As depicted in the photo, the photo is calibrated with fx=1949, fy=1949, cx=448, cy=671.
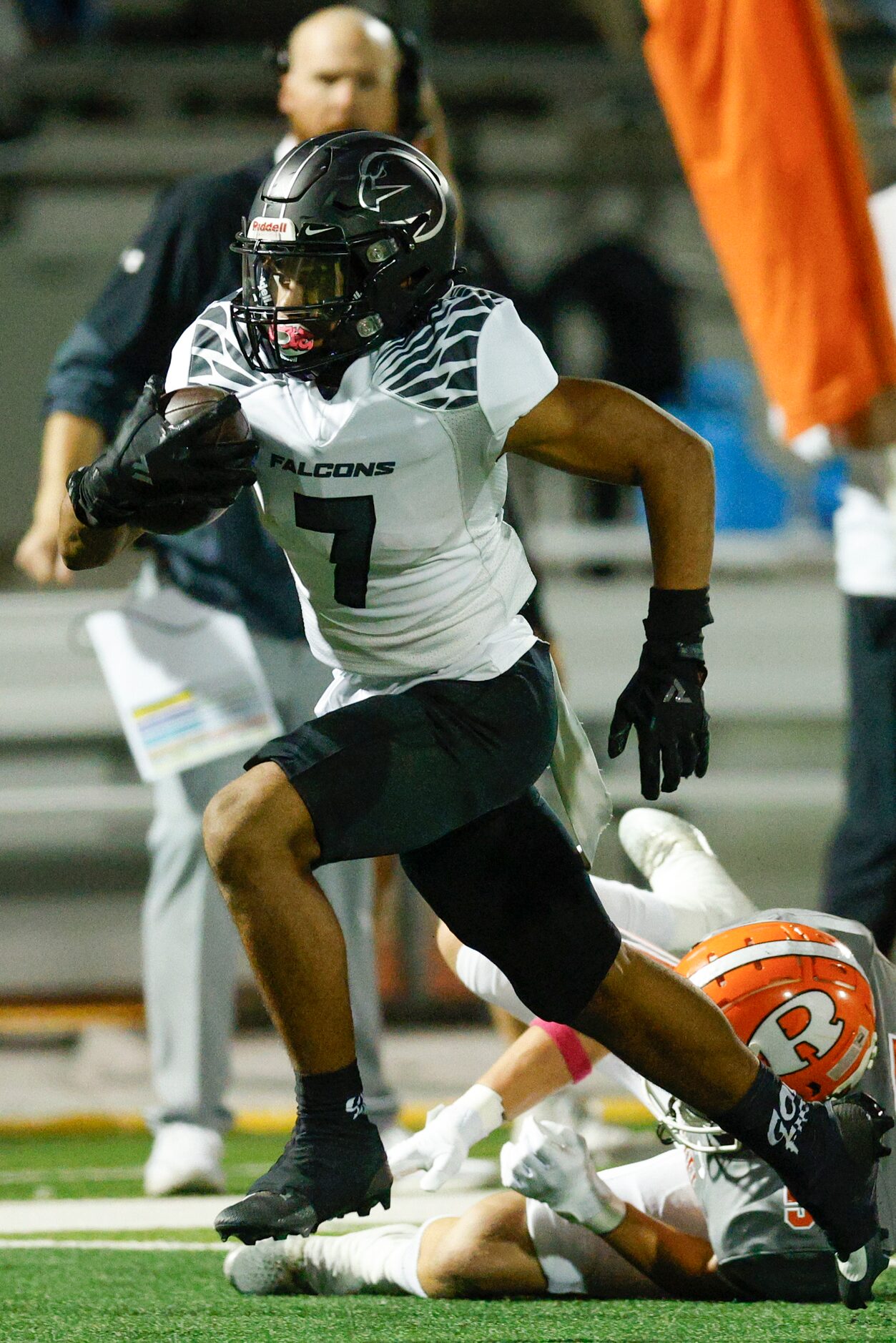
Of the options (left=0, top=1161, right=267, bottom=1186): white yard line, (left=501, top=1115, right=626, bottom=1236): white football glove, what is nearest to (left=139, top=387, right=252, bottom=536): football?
(left=501, top=1115, right=626, bottom=1236): white football glove

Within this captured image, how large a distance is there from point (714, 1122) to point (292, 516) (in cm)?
90

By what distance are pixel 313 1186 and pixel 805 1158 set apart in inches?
23.4

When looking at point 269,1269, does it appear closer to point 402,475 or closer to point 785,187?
point 402,475

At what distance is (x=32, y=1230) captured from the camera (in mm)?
3174

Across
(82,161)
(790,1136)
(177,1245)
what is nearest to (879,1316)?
(790,1136)

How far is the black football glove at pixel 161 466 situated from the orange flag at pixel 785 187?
5.24 feet

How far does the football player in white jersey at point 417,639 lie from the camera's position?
7.34 ft

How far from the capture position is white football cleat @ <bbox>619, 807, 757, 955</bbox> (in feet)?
9.30

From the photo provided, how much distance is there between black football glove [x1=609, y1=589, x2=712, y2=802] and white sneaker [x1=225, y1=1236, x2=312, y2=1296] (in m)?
0.86

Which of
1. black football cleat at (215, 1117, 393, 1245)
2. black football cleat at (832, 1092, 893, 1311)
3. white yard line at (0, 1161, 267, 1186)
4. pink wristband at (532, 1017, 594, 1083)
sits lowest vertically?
white yard line at (0, 1161, 267, 1186)

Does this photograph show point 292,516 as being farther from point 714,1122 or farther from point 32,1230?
point 32,1230

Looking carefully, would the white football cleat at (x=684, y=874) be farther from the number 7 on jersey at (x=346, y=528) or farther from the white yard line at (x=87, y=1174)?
the white yard line at (x=87, y=1174)

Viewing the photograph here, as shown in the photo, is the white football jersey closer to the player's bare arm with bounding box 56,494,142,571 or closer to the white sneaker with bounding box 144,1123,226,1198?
the player's bare arm with bounding box 56,494,142,571

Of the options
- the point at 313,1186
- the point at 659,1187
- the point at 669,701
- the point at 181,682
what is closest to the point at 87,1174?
the point at 181,682
